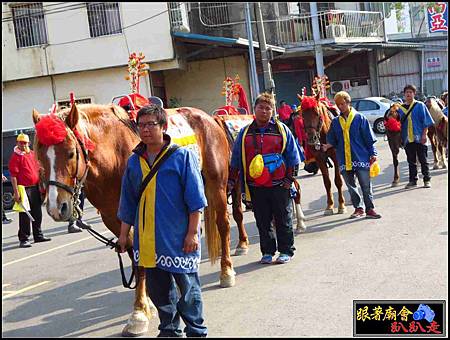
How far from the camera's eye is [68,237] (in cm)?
1026

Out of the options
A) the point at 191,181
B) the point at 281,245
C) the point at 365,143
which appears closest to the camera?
the point at 191,181

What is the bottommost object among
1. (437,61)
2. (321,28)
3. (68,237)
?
(68,237)

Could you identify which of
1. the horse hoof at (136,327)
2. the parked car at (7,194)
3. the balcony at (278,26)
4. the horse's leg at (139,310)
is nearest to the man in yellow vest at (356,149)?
the horse's leg at (139,310)

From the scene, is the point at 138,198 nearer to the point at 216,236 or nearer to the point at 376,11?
the point at 216,236

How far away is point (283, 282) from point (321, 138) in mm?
3897

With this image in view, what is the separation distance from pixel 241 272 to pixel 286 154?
4.81 feet

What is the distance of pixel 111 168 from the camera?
488 cm

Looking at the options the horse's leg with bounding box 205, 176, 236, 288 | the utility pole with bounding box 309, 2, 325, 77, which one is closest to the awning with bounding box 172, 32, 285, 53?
the utility pole with bounding box 309, 2, 325, 77

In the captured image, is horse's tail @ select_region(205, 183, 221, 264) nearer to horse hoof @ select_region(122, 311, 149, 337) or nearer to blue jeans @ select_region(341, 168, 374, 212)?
horse hoof @ select_region(122, 311, 149, 337)

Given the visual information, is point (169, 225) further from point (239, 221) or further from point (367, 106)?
point (367, 106)

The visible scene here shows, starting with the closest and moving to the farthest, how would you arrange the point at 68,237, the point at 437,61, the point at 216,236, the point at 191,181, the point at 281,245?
the point at 191,181 < the point at 216,236 < the point at 281,245 < the point at 68,237 < the point at 437,61

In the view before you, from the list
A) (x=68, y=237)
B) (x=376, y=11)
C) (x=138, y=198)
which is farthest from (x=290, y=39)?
(x=138, y=198)

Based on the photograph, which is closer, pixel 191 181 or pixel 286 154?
pixel 191 181

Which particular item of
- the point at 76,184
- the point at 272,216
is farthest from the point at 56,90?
the point at 76,184
